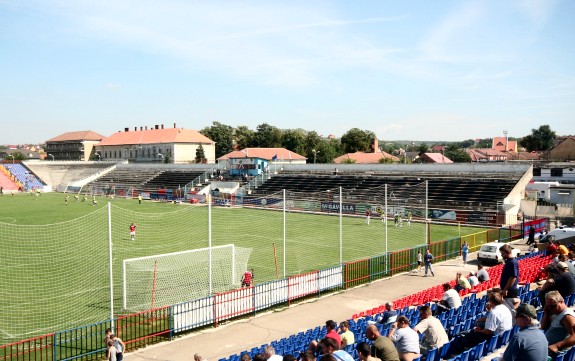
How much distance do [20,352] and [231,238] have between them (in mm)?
21048

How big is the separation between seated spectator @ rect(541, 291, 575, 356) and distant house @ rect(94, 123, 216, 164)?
10081 cm

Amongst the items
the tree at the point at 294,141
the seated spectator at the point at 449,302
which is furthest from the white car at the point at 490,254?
the tree at the point at 294,141

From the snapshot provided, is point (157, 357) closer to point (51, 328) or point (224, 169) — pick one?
point (51, 328)

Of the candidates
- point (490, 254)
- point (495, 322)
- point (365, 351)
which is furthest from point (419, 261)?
point (365, 351)

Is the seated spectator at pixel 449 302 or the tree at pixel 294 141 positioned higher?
the tree at pixel 294 141

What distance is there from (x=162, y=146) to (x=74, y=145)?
5038 centimetres

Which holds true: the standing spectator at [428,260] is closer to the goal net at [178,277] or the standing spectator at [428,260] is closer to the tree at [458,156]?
the goal net at [178,277]

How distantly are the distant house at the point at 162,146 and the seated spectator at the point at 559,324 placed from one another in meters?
101

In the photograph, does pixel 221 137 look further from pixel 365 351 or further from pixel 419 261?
pixel 365 351

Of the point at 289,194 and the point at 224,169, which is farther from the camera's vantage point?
the point at 224,169

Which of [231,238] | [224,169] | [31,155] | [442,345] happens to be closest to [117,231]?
[231,238]

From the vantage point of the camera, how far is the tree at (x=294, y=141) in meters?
122

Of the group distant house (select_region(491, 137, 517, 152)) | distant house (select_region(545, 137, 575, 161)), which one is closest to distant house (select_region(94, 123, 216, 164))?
distant house (select_region(545, 137, 575, 161))

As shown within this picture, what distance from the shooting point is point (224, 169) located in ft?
250
